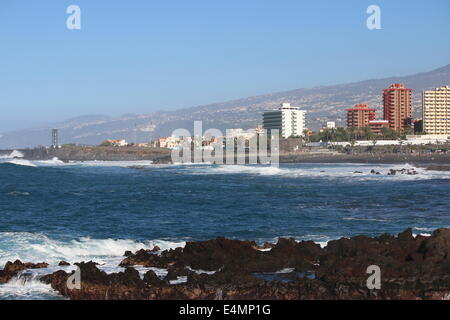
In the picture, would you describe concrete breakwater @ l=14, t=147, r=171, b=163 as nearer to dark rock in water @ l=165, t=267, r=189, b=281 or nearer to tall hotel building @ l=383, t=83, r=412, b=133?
tall hotel building @ l=383, t=83, r=412, b=133

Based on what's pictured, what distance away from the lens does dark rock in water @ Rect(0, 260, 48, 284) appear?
640 inches

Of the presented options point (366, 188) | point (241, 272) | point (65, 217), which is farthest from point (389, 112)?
point (241, 272)

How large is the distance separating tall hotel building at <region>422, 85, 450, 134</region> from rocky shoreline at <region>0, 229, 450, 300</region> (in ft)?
520

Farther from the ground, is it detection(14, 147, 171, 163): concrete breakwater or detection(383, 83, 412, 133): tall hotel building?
detection(383, 83, 412, 133): tall hotel building

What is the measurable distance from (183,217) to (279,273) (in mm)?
14817

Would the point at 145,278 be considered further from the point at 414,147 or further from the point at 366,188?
the point at 414,147

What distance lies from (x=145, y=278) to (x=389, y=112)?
179 meters

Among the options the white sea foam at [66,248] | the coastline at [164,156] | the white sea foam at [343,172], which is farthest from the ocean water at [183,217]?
the coastline at [164,156]

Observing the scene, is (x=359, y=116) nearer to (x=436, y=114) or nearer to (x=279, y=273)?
(x=436, y=114)

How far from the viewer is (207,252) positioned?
18359 millimetres

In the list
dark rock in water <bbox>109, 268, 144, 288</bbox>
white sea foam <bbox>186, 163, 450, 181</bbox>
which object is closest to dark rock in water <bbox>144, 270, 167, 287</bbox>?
dark rock in water <bbox>109, 268, 144, 288</bbox>

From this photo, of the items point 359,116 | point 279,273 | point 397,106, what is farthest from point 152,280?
point 359,116

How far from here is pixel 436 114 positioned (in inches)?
6826

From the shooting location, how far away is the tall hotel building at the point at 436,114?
172000mm
